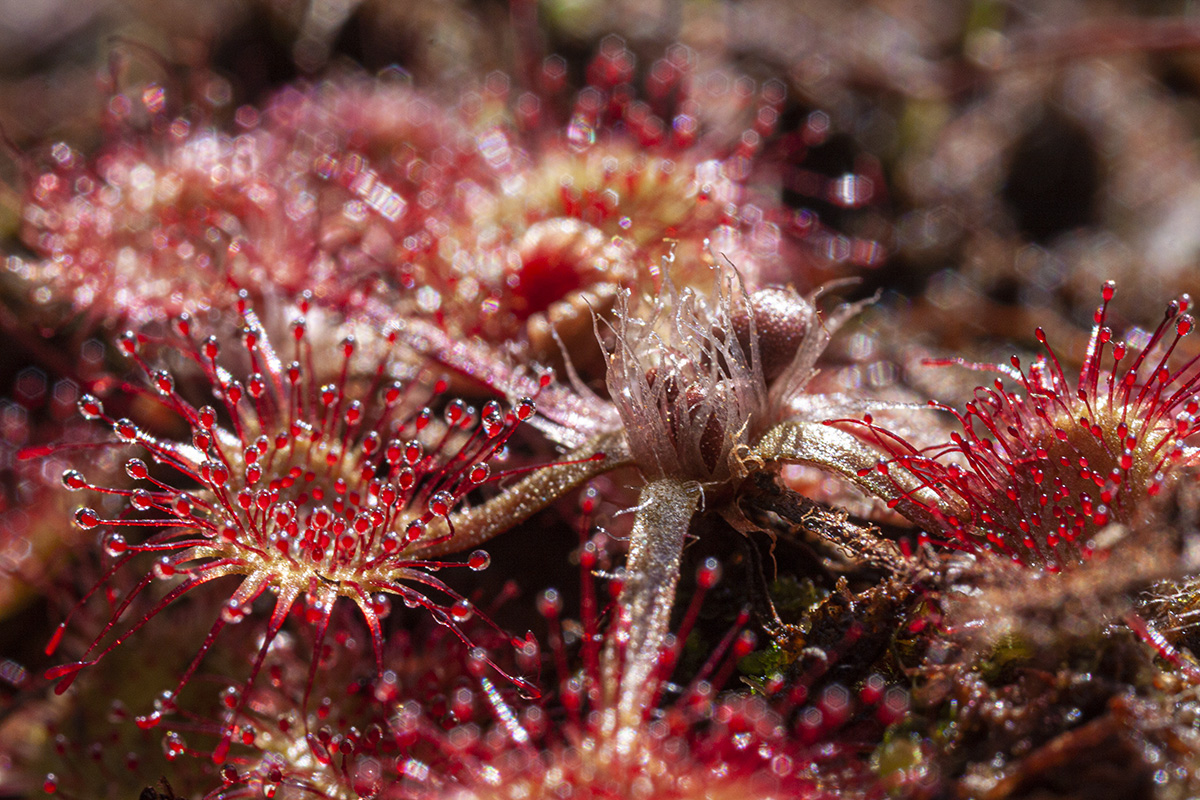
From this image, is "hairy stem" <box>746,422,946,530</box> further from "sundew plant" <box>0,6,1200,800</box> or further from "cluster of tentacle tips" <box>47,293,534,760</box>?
"cluster of tentacle tips" <box>47,293,534,760</box>

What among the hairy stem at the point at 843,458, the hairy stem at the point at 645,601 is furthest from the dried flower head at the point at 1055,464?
the hairy stem at the point at 645,601

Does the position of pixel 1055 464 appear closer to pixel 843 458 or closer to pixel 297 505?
pixel 843 458

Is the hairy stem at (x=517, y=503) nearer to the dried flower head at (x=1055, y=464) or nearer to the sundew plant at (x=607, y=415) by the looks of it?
the sundew plant at (x=607, y=415)

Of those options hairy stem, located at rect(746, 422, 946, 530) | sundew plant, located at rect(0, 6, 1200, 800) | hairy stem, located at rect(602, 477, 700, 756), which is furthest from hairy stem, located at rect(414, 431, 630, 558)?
hairy stem, located at rect(746, 422, 946, 530)

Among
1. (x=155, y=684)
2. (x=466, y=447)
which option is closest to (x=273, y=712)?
(x=155, y=684)

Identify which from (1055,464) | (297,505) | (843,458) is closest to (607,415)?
(843,458)

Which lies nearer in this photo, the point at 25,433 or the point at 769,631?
the point at 769,631

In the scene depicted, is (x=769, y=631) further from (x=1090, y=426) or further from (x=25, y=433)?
(x=25, y=433)
